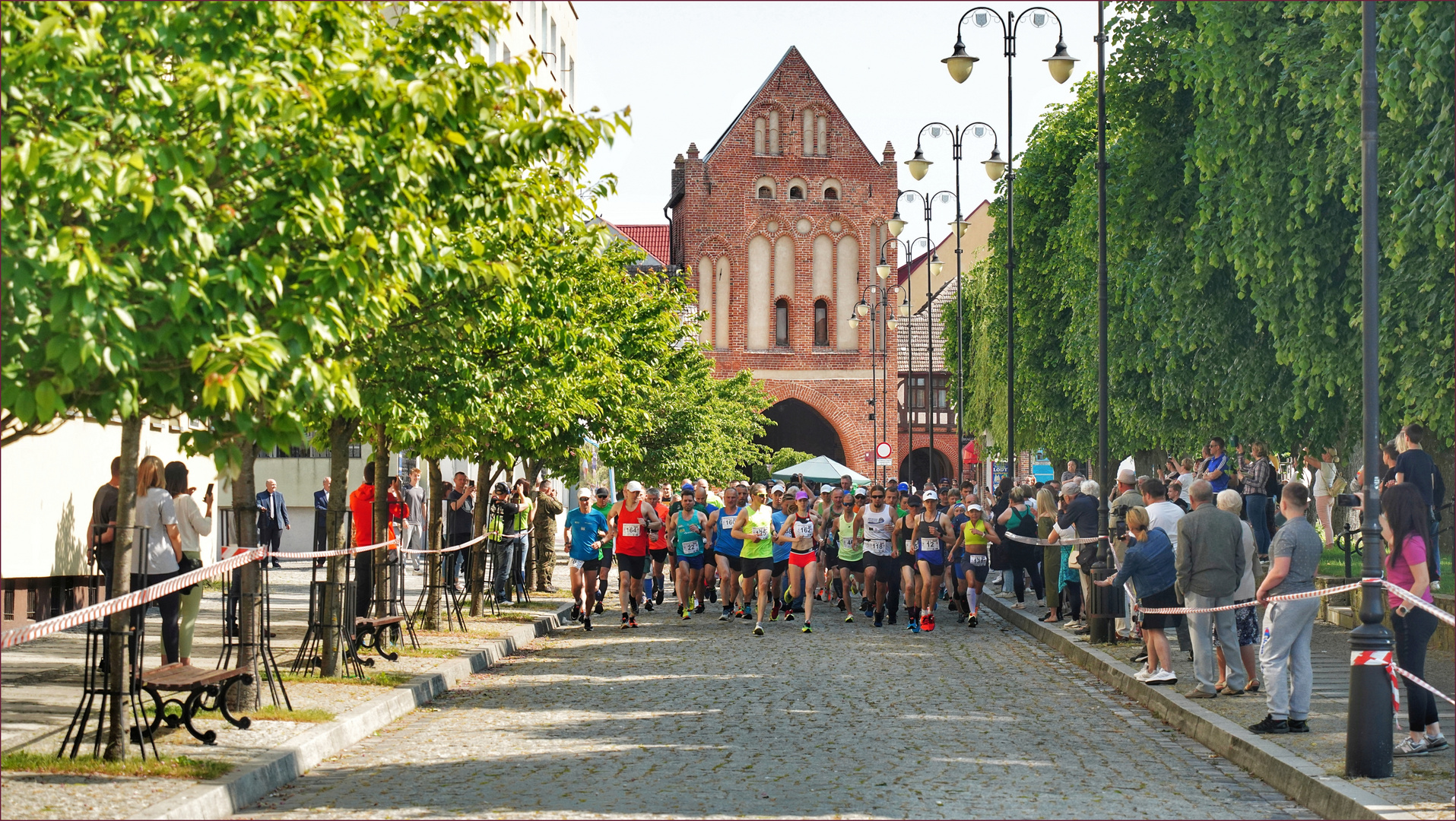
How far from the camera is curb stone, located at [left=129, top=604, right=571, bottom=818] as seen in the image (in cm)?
820

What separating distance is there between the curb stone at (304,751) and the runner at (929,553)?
7263 mm

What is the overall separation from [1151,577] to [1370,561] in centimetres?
487

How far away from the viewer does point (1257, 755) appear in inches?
395

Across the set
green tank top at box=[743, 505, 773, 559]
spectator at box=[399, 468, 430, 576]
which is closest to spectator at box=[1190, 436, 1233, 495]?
green tank top at box=[743, 505, 773, 559]

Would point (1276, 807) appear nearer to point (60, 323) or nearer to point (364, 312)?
point (364, 312)

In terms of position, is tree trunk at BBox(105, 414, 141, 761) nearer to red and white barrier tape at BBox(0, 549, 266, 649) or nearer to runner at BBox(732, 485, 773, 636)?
red and white barrier tape at BBox(0, 549, 266, 649)

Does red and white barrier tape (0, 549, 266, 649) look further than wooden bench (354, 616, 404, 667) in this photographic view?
No

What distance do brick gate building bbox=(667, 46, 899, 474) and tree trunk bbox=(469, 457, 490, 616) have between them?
42594mm

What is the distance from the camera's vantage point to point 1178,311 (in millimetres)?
22359

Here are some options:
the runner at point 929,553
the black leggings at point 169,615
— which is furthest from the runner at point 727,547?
the black leggings at point 169,615

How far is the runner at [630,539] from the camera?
859 inches

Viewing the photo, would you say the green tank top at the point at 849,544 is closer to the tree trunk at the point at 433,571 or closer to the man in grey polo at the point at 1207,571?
the tree trunk at the point at 433,571

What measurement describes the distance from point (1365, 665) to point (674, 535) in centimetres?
1521

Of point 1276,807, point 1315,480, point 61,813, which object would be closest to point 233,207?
point 61,813
